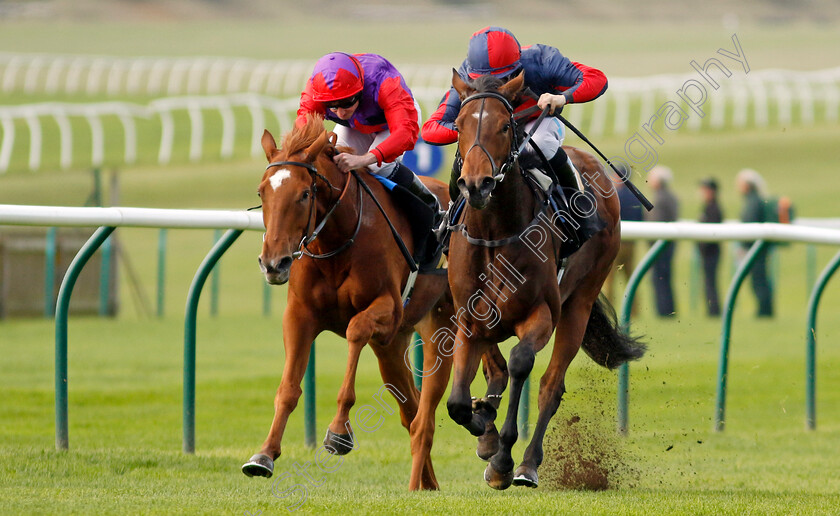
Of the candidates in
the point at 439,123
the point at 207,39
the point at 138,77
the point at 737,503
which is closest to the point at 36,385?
the point at 439,123

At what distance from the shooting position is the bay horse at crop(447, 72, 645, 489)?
15.7 feet

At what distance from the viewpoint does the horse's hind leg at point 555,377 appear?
16.3ft

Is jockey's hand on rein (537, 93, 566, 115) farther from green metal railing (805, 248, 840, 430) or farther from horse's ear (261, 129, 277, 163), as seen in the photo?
green metal railing (805, 248, 840, 430)

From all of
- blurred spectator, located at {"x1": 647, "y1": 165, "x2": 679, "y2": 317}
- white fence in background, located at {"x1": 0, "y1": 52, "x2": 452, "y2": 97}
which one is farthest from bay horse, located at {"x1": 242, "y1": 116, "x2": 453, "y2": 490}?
white fence in background, located at {"x1": 0, "y1": 52, "x2": 452, "y2": 97}

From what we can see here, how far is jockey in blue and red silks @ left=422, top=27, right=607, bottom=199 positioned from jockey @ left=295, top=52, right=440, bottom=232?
6.9 inches

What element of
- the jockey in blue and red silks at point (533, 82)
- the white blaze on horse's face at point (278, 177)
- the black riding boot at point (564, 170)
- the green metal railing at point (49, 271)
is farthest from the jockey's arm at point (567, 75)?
the green metal railing at point (49, 271)

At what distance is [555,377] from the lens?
5.40m

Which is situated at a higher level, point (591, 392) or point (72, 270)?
point (72, 270)

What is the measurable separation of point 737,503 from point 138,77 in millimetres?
29853

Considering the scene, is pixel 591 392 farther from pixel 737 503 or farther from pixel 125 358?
pixel 125 358

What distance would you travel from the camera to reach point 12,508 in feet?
13.9

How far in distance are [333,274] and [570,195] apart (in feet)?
3.82

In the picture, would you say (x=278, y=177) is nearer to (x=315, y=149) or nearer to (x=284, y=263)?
(x=315, y=149)

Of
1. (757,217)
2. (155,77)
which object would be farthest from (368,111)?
(155,77)
